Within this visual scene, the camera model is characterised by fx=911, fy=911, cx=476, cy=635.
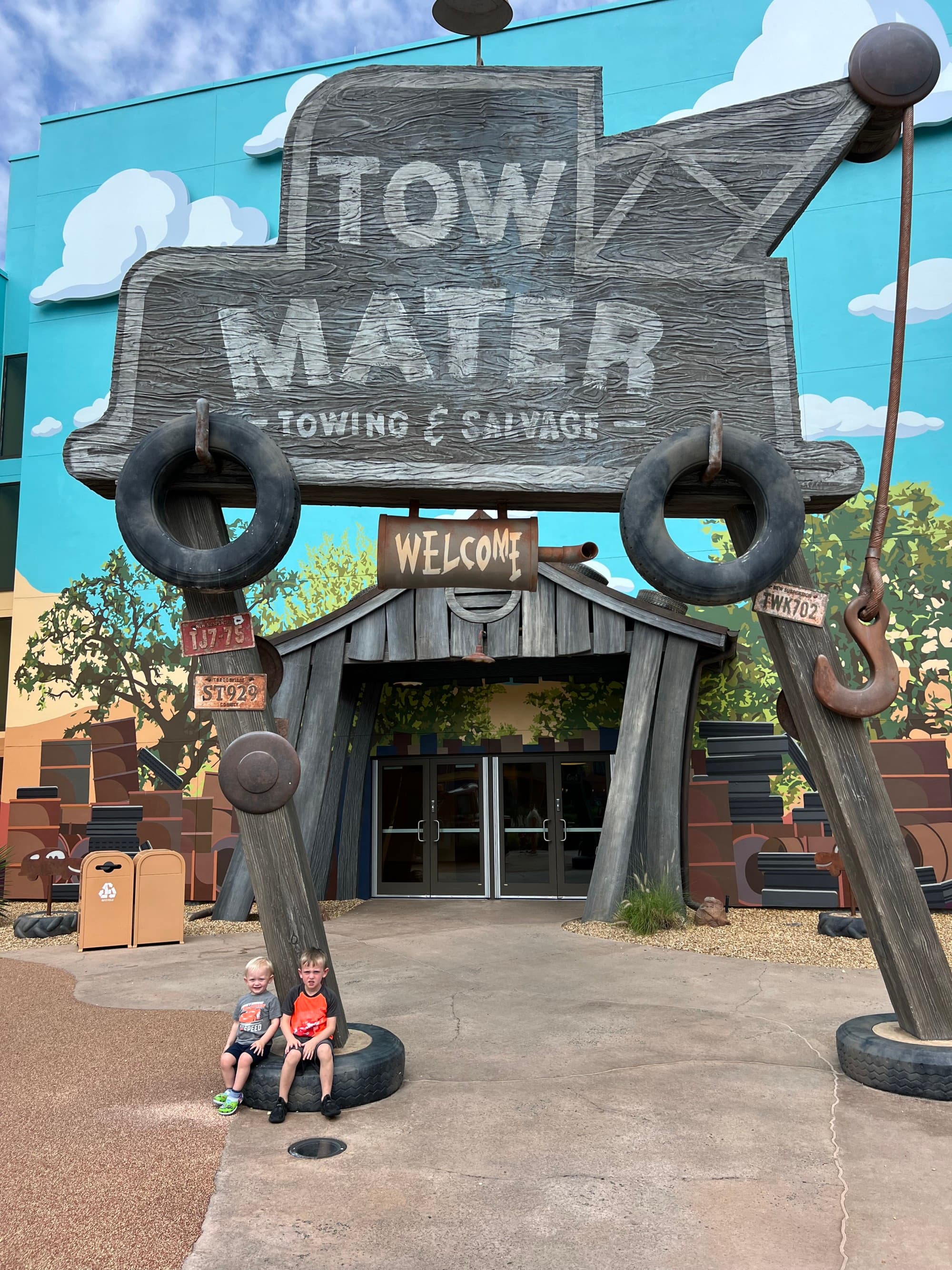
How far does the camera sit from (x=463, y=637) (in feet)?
31.7

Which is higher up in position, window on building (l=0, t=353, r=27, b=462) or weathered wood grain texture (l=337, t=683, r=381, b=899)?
window on building (l=0, t=353, r=27, b=462)

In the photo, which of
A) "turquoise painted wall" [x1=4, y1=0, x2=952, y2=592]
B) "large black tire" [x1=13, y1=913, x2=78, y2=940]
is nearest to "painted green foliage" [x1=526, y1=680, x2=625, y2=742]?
"turquoise painted wall" [x1=4, y1=0, x2=952, y2=592]

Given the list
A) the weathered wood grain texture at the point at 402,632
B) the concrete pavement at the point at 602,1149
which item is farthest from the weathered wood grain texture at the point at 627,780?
the concrete pavement at the point at 602,1149

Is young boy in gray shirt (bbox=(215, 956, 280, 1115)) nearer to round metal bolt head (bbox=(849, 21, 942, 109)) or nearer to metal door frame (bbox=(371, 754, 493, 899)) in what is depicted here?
round metal bolt head (bbox=(849, 21, 942, 109))

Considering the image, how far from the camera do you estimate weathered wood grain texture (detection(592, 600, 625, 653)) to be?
Answer: 30.5 feet

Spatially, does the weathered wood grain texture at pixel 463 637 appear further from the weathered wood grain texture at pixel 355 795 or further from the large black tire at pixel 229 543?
the large black tire at pixel 229 543

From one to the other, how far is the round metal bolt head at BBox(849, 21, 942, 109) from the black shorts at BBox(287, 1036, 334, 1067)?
4.79 m

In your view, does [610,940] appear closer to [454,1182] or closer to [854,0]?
[454,1182]

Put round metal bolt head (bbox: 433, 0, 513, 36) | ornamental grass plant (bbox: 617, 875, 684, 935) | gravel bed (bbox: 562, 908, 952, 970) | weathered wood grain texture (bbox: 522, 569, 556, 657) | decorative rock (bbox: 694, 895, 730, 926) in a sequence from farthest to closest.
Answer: weathered wood grain texture (bbox: 522, 569, 556, 657), decorative rock (bbox: 694, 895, 730, 926), ornamental grass plant (bbox: 617, 875, 684, 935), gravel bed (bbox: 562, 908, 952, 970), round metal bolt head (bbox: 433, 0, 513, 36)

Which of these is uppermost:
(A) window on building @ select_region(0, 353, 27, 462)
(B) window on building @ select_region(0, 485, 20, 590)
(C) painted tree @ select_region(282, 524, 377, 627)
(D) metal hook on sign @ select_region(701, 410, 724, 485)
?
(A) window on building @ select_region(0, 353, 27, 462)

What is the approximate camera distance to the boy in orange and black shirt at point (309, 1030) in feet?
12.2

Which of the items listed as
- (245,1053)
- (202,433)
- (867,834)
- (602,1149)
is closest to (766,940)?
(867,834)

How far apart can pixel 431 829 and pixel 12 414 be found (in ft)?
31.3

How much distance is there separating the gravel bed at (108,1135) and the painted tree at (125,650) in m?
6.63
